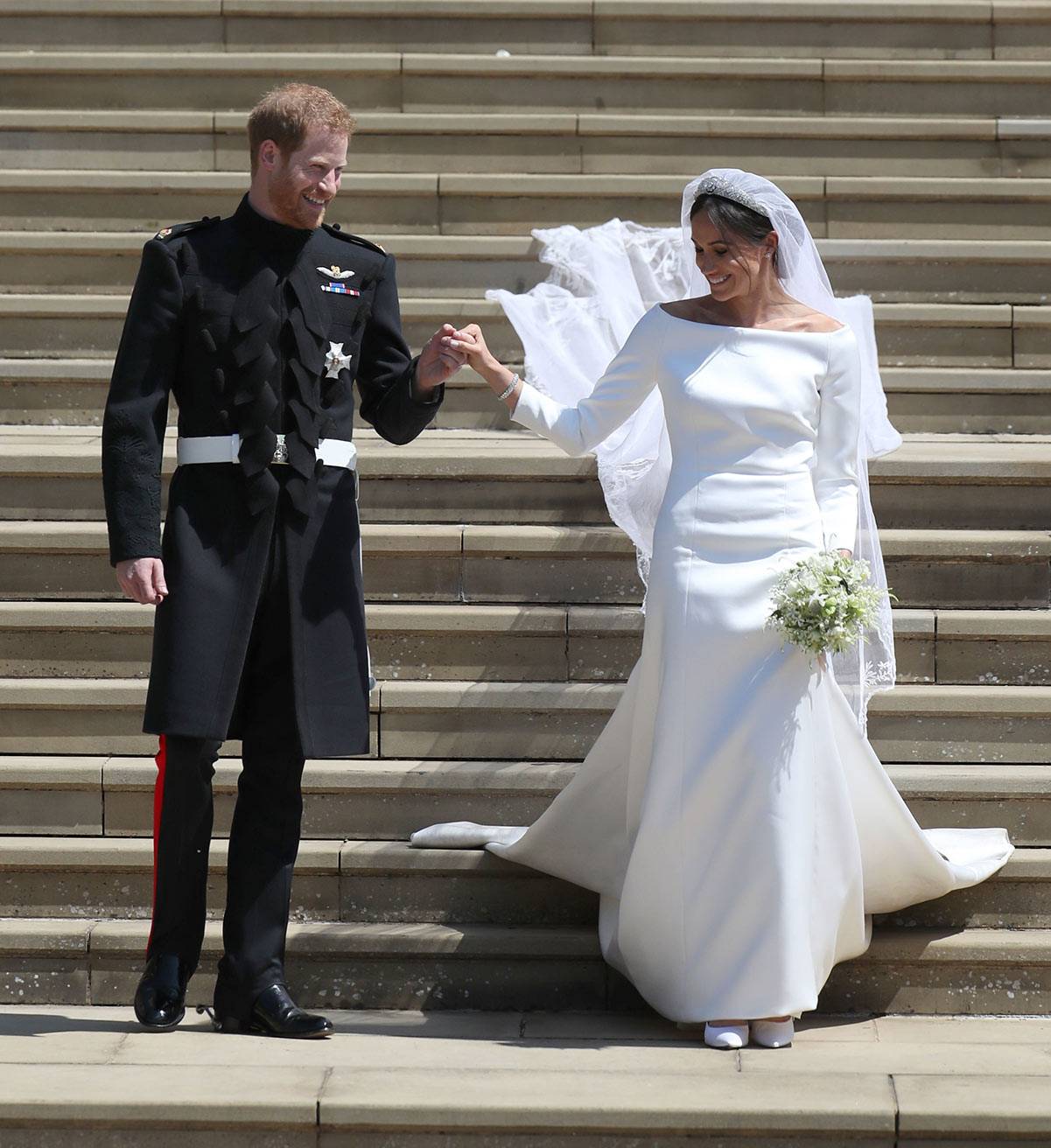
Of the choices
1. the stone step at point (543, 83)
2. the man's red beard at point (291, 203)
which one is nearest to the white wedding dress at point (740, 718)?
the man's red beard at point (291, 203)

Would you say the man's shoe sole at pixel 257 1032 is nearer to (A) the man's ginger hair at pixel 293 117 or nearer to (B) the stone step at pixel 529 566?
(B) the stone step at pixel 529 566

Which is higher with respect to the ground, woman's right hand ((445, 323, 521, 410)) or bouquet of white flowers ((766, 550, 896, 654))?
woman's right hand ((445, 323, 521, 410))

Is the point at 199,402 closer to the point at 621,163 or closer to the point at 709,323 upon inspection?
the point at 709,323

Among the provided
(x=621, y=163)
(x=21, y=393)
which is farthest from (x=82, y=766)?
(x=621, y=163)

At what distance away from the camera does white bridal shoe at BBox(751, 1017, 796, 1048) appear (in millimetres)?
4008

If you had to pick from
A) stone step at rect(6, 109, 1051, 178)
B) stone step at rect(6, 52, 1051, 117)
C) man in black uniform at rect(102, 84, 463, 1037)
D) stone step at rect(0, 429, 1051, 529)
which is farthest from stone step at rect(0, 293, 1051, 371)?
man in black uniform at rect(102, 84, 463, 1037)

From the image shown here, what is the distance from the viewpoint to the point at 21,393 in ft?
20.1

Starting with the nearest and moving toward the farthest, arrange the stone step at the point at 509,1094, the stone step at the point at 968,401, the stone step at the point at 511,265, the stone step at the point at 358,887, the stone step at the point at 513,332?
the stone step at the point at 509,1094
the stone step at the point at 358,887
the stone step at the point at 968,401
the stone step at the point at 513,332
the stone step at the point at 511,265

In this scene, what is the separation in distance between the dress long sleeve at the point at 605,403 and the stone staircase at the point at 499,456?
3.00 ft

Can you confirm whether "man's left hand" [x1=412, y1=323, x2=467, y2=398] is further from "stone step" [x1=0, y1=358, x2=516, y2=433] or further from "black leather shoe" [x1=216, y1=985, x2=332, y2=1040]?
"stone step" [x1=0, y1=358, x2=516, y2=433]

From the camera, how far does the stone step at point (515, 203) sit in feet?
22.3

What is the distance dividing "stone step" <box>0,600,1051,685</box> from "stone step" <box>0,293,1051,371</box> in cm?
153

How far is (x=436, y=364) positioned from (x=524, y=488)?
4.65ft

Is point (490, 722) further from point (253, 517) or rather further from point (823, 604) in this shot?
point (823, 604)
